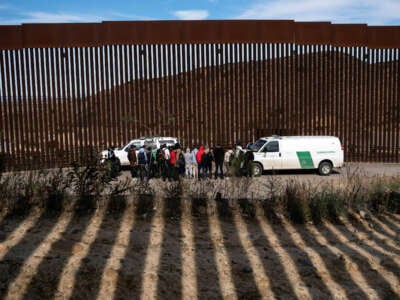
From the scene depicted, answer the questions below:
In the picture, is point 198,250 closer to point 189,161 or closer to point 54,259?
point 54,259

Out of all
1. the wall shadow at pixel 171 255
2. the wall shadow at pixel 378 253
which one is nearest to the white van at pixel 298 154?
the wall shadow at pixel 378 253

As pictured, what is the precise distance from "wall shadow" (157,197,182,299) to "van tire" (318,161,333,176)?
31.9ft

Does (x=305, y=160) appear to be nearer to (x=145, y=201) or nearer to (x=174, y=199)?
(x=174, y=199)

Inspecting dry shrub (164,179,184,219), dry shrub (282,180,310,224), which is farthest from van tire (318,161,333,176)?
dry shrub (164,179,184,219)

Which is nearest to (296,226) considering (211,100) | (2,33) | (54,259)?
(54,259)

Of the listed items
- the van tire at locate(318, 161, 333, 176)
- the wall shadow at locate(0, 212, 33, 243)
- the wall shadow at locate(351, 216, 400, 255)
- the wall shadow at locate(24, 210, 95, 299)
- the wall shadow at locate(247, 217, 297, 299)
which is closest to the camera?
the wall shadow at locate(24, 210, 95, 299)

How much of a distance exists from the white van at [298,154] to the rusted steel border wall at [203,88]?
2847 millimetres

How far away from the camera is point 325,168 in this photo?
49.7 ft

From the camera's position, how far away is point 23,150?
1666 centimetres

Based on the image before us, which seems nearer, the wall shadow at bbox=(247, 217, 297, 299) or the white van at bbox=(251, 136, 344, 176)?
the wall shadow at bbox=(247, 217, 297, 299)

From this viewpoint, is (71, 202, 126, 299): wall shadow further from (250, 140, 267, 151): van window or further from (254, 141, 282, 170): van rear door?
(250, 140, 267, 151): van window

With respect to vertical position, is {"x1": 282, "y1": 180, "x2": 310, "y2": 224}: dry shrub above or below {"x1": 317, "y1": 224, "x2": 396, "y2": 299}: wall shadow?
above

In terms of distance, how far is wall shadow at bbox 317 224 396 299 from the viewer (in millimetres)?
4258

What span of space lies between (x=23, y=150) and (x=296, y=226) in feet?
45.6
